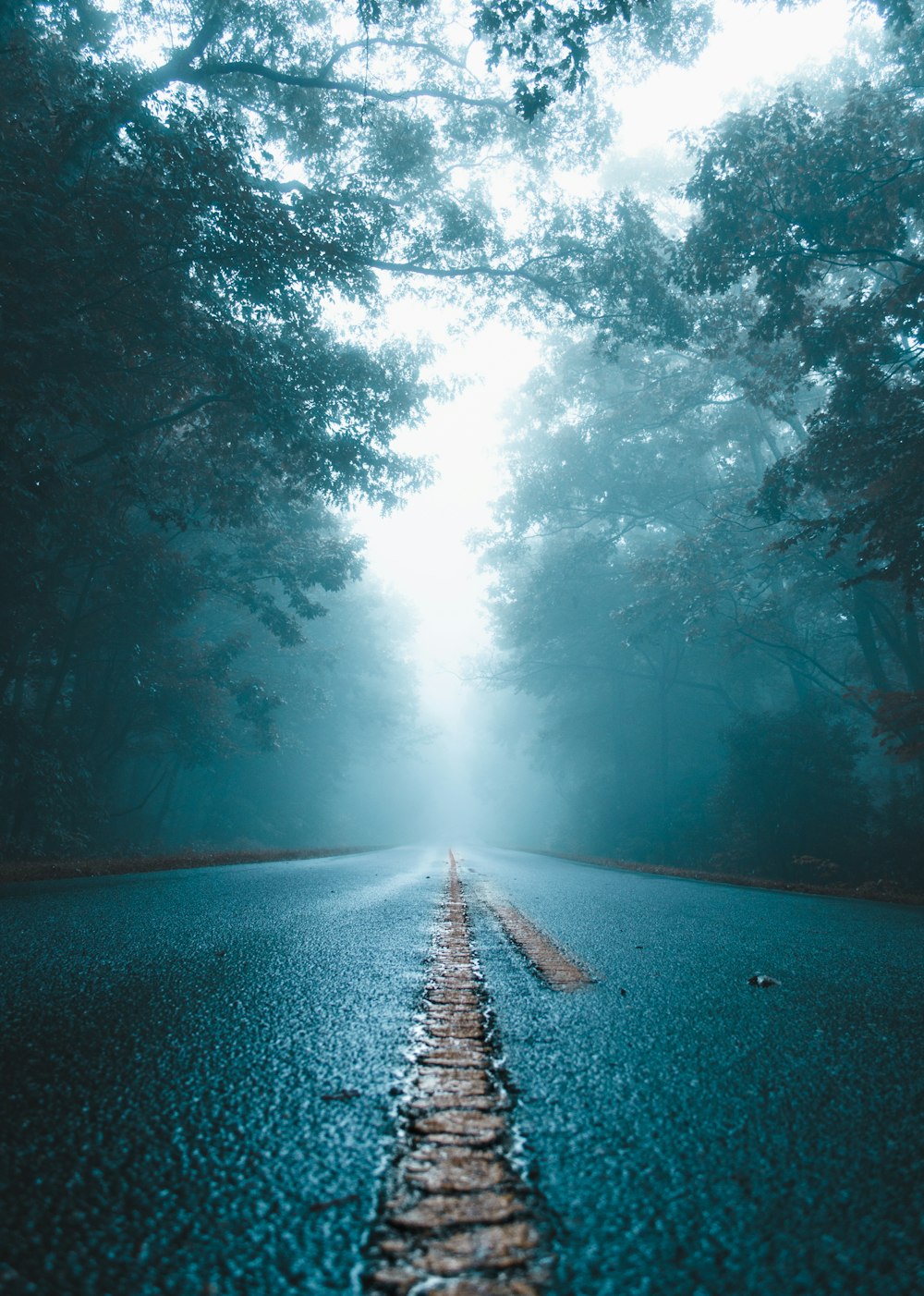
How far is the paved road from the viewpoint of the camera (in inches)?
26.1

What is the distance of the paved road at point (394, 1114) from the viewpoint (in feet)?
2.18

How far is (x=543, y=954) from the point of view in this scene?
254 cm

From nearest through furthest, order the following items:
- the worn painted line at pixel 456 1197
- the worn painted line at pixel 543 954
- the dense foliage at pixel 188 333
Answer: the worn painted line at pixel 456 1197 → the worn painted line at pixel 543 954 → the dense foliage at pixel 188 333

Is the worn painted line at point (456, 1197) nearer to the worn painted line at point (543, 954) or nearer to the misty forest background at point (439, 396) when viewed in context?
the worn painted line at point (543, 954)

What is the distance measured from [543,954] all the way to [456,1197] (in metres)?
1.89

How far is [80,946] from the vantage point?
248 cm

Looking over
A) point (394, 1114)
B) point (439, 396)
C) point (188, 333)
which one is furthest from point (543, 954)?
point (439, 396)

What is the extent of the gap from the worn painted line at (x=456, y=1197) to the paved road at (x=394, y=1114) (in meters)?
0.03

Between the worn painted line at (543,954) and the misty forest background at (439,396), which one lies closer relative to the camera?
the worn painted line at (543,954)

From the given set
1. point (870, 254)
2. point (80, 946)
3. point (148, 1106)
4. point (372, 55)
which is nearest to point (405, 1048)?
point (148, 1106)

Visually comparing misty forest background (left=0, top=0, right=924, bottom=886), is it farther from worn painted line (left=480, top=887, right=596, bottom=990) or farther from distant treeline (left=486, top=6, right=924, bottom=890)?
worn painted line (left=480, top=887, right=596, bottom=990)

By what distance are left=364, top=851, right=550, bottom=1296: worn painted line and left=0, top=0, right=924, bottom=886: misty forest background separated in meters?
7.74

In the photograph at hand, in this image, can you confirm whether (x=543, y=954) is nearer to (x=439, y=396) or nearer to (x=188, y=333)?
(x=188, y=333)

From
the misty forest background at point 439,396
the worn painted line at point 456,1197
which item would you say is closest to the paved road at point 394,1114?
the worn painted line at point 456,1197
